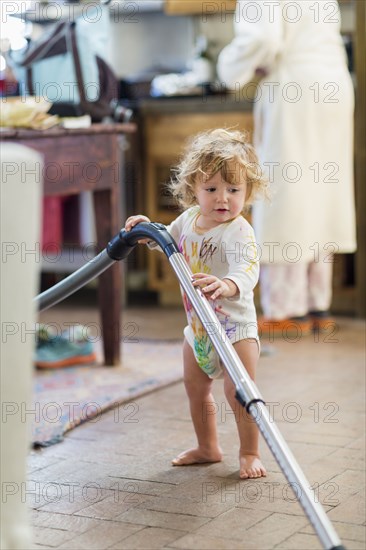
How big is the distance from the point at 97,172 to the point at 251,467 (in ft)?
4.68

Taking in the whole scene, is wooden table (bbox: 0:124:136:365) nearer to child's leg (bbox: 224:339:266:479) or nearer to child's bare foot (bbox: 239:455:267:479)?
child's leg (bbox: 224:339:266:479)

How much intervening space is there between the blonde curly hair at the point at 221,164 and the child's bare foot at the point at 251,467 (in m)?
0.59

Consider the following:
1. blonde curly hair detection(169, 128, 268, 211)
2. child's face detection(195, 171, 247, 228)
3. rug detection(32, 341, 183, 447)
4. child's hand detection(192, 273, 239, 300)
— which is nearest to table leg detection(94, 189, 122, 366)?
rug detection(32, 341, 183, 447)

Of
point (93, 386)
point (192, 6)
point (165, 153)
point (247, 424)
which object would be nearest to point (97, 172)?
point (93, 386)

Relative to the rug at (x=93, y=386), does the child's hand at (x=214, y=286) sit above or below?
above

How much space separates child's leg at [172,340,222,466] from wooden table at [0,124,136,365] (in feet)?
3.13

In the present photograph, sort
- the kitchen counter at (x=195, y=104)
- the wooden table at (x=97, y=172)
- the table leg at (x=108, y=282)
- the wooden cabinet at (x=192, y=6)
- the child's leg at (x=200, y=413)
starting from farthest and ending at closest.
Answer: the wooden cabinet at (x=192, y=6) < the kitchen counter at (x=195, y=104) < the table leg at (x=108, y=282) < the wooden table at (x=97, y=172) < the child's leg at (x=200, y=413)

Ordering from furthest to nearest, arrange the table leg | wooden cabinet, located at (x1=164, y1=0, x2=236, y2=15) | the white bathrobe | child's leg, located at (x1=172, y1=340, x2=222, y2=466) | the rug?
wooden cabinet, located at (x1=164, y1=0, x2=236, y2=15)
the white bathrobe
the table leg
the rug
child's leg, located at (x1=172, y1=340, x2=222, y2=466)

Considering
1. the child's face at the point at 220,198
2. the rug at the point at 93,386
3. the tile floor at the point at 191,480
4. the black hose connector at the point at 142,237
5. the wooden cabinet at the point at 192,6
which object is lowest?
the rug at the point at 93,386

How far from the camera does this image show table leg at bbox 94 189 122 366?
3.51 m

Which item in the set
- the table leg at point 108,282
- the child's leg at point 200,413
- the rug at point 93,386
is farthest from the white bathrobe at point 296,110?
the child's leg at point 200,413

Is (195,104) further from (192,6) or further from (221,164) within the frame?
(221,164)

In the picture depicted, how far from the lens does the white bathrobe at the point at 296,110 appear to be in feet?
13.0

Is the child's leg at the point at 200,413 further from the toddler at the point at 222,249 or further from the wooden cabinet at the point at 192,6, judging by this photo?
the wooden cabinet at the point at 192,6
